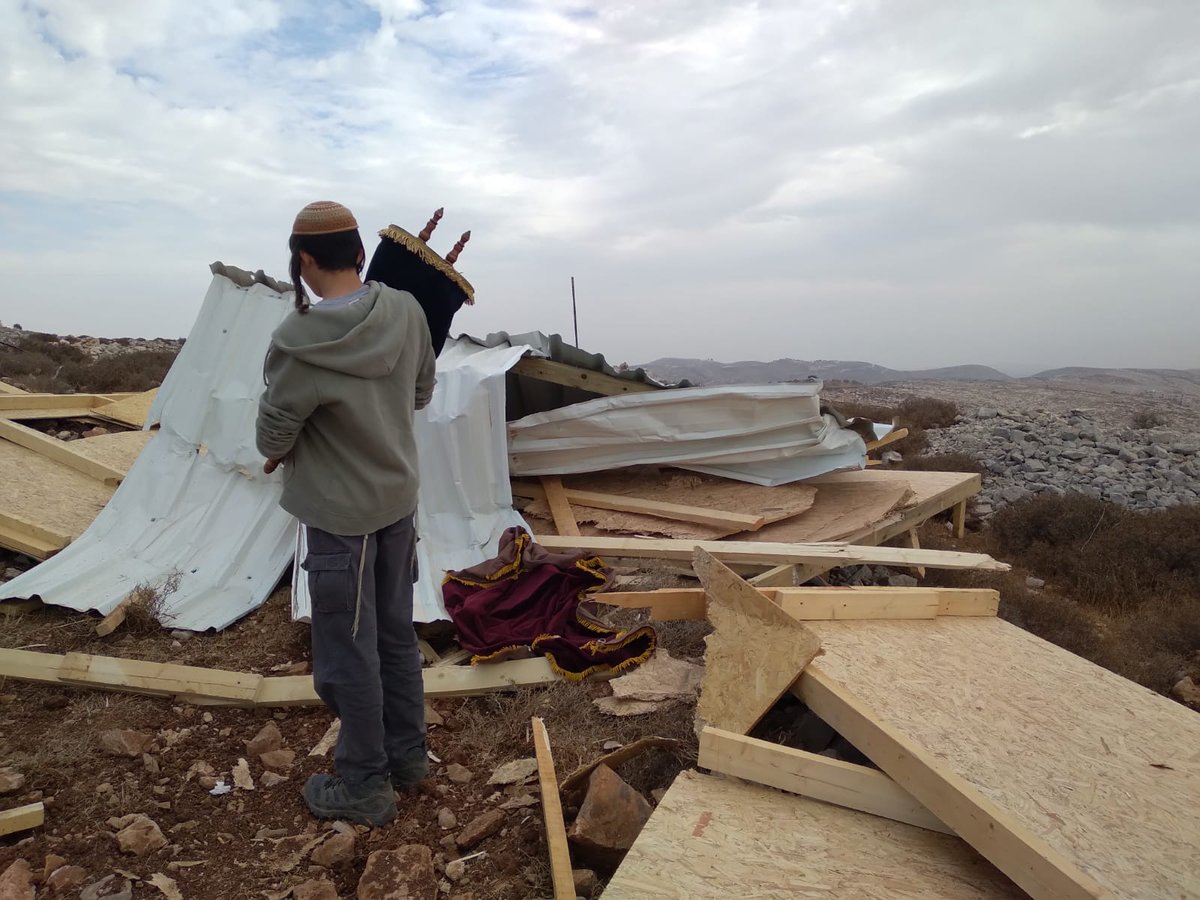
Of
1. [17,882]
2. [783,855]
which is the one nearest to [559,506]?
[783,855]

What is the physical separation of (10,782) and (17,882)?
571mm

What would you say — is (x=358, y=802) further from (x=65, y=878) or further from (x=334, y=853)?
(x=65, y=878)

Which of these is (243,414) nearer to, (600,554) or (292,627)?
(292,627)

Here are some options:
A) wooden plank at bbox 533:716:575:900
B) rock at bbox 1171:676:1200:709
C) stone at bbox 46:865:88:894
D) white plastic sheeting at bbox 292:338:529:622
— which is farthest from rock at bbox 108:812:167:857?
rock at bbox 1171:676:1200:709

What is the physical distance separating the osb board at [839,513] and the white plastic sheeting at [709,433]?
0.25 meters

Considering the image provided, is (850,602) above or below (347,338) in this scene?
below

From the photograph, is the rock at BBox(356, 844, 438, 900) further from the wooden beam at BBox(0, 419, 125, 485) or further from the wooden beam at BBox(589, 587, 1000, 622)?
the wooden beam at BBox(0, 419, 125, 485)

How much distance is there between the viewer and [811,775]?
2.46 meters

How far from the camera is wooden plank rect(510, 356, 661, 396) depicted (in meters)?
5.42

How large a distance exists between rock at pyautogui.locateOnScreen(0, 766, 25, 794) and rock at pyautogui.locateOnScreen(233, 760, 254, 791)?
2.26ft

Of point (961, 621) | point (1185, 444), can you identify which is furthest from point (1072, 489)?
point (961, 621)

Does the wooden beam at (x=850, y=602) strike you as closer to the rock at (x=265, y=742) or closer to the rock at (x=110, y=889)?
the rock at (x=265, y=742)

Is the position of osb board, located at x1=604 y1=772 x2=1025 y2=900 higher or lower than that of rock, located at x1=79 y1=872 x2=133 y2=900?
higher

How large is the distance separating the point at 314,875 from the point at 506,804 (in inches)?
26.3
